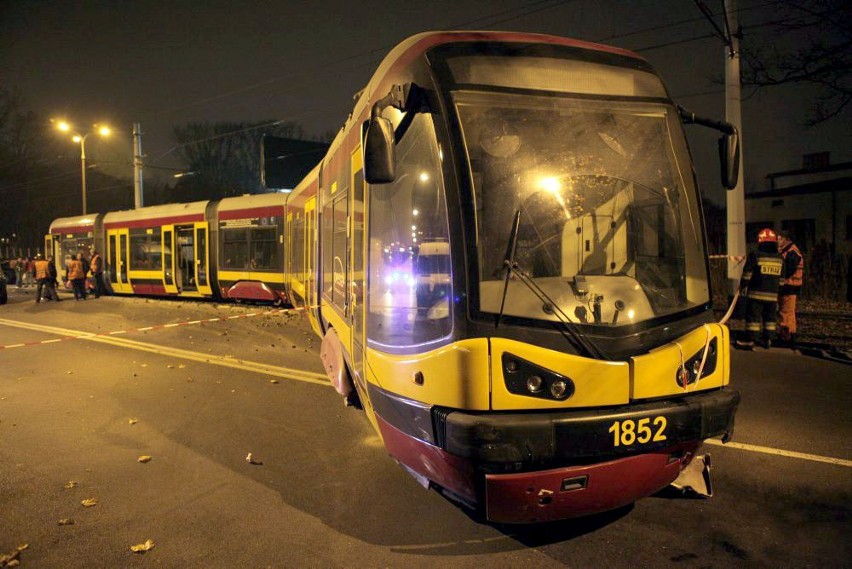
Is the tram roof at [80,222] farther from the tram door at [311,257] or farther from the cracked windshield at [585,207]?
the cracked windshield at [585,207]

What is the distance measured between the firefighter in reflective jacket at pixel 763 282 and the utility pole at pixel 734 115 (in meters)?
1.97

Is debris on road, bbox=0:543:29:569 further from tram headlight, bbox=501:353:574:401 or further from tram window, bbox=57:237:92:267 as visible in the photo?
tram window, bbox=57:237:92:267

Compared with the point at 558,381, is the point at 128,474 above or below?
below

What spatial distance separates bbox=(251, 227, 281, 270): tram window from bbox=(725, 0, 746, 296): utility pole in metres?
11.1

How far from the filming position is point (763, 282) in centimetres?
893

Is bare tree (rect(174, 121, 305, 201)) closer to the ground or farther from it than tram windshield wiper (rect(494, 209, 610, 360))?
farther from it

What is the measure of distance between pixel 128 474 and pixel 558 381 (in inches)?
142

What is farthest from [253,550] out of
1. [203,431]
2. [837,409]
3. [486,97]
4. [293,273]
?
[293,273]

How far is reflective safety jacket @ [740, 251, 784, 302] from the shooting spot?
881cm

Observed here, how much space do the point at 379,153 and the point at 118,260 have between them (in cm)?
2086

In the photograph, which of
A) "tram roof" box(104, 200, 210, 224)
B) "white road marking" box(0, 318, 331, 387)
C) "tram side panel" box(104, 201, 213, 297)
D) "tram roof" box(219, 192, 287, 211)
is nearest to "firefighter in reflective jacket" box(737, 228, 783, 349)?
"white road marking" box(0, 318, 331, 387)

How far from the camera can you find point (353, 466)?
15.3 ft

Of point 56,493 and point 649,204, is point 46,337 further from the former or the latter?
point 649,204

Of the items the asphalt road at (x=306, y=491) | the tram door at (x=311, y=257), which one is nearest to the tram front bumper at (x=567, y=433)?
the asphalt road at (x=306, y=491)
